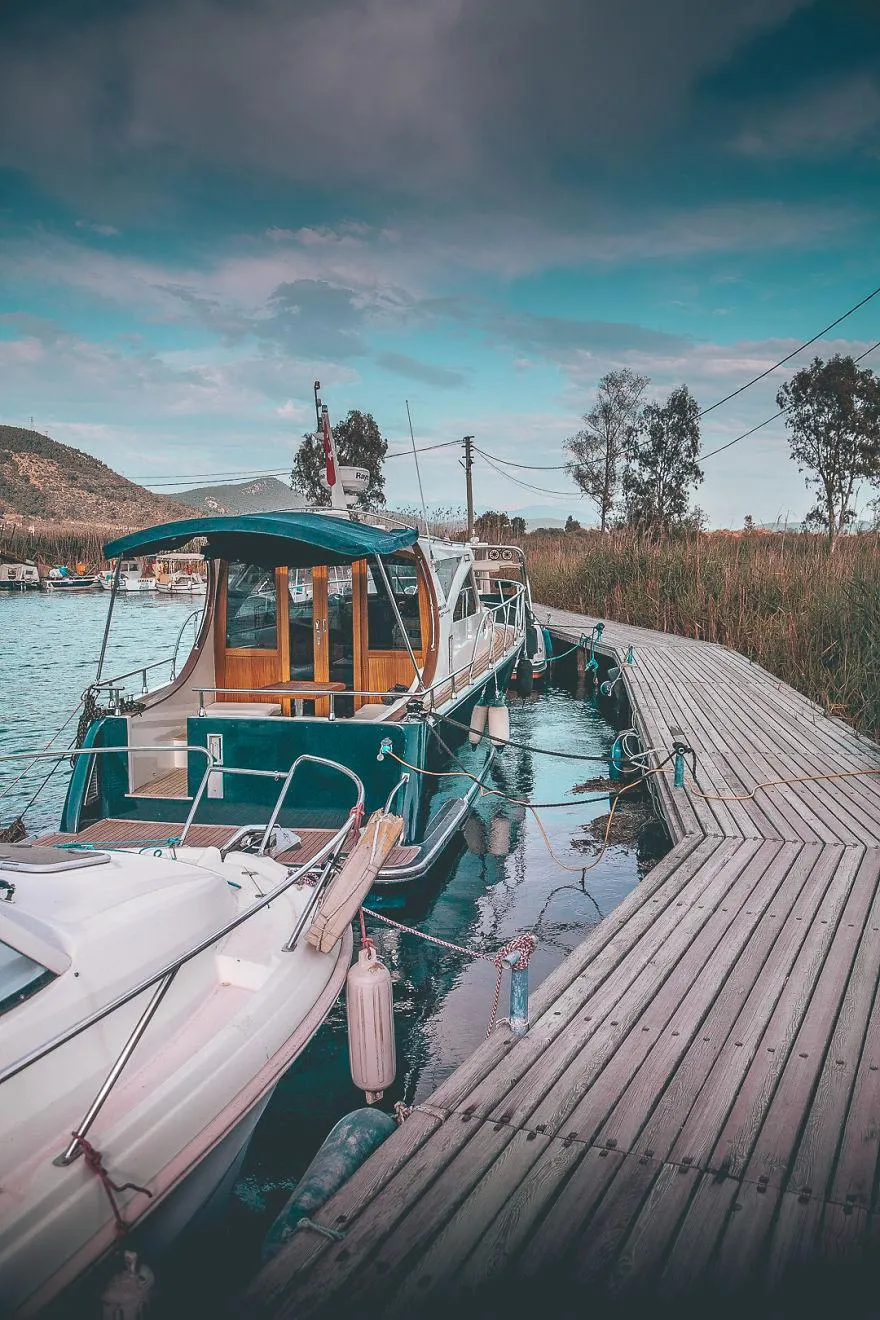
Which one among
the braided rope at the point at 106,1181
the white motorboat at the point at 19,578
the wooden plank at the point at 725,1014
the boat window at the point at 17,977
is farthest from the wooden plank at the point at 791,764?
the white motorboat at the point at 19,578

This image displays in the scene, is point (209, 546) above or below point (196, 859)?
above

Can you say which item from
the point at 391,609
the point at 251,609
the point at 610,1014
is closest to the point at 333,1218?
the point at 610,1014

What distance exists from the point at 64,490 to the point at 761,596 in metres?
125

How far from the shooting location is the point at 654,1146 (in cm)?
261

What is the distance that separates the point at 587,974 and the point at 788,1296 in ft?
6.03

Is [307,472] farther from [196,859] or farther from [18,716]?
[196,859]

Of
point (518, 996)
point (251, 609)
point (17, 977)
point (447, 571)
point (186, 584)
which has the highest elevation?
point (186, 584)

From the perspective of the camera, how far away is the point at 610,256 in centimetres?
2122

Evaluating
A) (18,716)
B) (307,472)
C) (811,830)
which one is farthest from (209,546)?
(307,472)

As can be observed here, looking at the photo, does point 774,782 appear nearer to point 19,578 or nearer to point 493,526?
point 493,526

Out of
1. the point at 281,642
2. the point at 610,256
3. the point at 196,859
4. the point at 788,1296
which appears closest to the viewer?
the point at 788,1296

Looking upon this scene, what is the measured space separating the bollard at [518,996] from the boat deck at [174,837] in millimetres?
2047

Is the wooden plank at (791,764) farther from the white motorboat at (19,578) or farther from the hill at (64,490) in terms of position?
the hill at (64,490)

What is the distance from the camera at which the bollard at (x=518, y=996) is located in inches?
132
